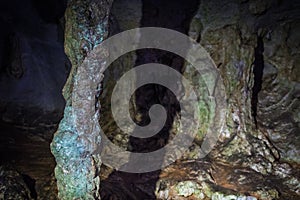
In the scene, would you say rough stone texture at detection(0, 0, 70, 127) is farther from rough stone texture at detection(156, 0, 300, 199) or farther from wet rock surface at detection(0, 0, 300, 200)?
rough stone texture at detection(156, 0, 300, 199)

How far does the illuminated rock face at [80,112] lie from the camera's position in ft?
11.1

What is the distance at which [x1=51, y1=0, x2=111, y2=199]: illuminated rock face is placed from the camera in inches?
133

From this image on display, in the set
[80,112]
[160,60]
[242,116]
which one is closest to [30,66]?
[160,60]

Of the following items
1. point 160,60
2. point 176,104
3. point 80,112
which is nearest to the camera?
point 80,112

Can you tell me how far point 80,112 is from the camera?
139 inches

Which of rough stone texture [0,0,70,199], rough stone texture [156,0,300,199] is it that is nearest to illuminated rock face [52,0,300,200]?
rough stone texture [156,0,300,199]

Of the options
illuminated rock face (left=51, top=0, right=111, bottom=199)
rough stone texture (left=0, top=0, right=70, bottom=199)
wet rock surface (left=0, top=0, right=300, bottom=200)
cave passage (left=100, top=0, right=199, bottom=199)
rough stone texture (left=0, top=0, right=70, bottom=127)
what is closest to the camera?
illuminated rock face (left=51, top=0, right=111, bottom=199)

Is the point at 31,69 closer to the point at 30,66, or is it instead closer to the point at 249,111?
the point at 30,66

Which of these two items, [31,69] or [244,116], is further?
[31,69]

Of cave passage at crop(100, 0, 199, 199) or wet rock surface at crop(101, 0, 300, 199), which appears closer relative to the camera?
wet rock surface at crop(101, 0, 300, 199)

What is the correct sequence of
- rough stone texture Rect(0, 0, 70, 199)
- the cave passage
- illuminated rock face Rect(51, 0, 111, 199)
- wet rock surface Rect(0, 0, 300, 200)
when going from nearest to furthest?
illuminated rock face Rect(51, 0, 111, 199), wet rock surface Rect(0, 0, 300, 200), the cave passage, rough stone texture Rect(0, 0, 70, 199)

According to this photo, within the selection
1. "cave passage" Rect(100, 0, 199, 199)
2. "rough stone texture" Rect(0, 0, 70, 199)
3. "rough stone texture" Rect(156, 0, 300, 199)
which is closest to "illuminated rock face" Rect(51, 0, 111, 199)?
"rough stone texture" Rect(156, 0, 300, 199)

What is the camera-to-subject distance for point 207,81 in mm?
6918

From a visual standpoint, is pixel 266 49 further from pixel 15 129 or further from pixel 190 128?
pixel 15 129
